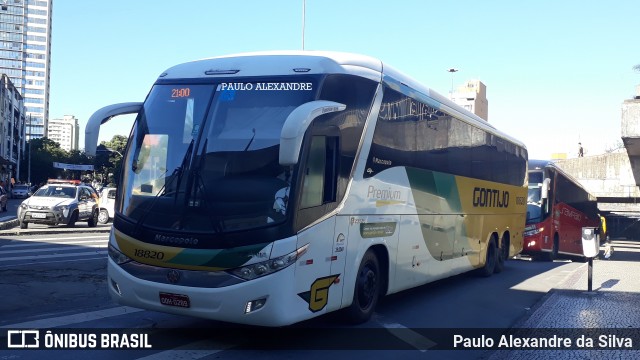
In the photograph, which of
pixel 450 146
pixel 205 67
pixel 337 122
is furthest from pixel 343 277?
pixel 450 146

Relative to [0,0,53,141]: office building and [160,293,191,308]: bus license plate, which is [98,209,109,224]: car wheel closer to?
[160,293,191,308]: bus license plate

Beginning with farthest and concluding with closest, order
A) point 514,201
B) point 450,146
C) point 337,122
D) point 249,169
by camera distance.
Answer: point 514,201, point 450,146, point 337,122, point 249,169

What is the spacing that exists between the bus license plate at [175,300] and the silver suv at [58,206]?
17675mm

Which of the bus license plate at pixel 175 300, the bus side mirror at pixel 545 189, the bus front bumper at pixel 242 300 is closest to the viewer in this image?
the bus front bumper at pixel 242 300

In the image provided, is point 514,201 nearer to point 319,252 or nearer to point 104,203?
point 319,252

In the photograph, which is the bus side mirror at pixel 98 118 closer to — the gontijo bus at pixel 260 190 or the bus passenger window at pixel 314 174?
the gontijo bus at pixel 260 190

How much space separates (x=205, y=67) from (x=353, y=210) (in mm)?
2547

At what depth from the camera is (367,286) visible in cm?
839

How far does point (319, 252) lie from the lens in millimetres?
7066

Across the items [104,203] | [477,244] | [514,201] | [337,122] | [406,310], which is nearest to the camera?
[337,122]

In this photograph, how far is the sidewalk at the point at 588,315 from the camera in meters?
7.02

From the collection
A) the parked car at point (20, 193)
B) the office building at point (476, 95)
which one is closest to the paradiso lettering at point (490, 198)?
the parked car at point (20, 193)

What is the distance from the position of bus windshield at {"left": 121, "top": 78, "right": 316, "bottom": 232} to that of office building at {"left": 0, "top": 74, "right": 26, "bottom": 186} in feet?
237

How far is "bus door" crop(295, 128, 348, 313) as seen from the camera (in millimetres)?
6805
